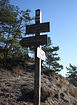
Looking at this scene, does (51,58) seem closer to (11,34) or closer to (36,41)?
(11,34)

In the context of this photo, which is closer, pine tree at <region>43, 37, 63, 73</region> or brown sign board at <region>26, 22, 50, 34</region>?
brown sign board at <region>26, 22, 50, 34</region>

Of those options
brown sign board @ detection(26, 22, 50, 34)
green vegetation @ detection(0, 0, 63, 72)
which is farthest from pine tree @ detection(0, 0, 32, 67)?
brown sign board @ detection(26, 22, 50, 34)

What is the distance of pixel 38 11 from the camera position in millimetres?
6434

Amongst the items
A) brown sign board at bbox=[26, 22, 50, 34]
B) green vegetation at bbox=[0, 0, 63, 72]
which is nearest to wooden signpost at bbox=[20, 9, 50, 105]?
brown sign board at bbox=[26, 22, 50, 34]

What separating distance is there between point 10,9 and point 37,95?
14195 mm

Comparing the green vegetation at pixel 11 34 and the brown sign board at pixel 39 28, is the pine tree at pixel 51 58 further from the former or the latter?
the brown sign board at pixel 39 28

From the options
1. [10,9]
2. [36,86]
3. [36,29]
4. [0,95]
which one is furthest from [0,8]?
[36,86]

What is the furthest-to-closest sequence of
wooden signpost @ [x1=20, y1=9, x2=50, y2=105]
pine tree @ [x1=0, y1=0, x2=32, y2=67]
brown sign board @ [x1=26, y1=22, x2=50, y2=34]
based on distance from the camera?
1. pine tree @ [x1=0, y1=0, x2=32, y2=67]
2. brown sign board @ [x1=26, y1=22, x2=50, y2=34]
3. wooden signpost @ [x1=20, y1=9, x2=50, y2=105]

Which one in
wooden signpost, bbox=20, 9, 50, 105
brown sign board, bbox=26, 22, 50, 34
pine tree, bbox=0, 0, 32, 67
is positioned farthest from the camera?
pine tree, bbox=0, 0, 32, 67

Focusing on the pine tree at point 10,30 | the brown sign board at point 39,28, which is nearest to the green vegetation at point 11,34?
the pine tree at point 10,30

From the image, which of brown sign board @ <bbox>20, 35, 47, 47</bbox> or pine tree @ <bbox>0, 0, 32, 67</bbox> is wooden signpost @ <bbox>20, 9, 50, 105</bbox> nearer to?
brown sign board @ <bbox>20, 35, 47, 47</bbox>

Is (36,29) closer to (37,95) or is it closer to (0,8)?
(37,95)

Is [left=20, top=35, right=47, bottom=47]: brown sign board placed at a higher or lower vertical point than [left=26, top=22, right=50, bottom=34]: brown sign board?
lower

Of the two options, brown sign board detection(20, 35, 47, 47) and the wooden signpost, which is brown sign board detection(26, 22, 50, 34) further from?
brown sign board detection(20, 35, 47, 47)
